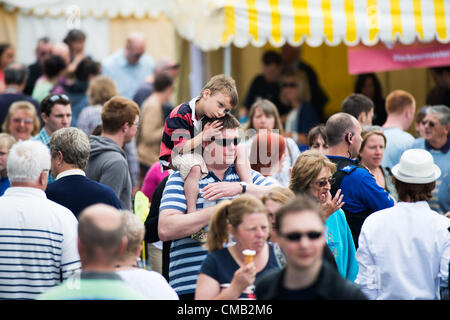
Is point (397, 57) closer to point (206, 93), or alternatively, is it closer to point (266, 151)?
point (266, 151)

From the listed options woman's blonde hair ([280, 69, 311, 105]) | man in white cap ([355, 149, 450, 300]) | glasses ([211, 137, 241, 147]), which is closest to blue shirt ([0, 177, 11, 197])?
glasses ([211, 137, 241, 147])

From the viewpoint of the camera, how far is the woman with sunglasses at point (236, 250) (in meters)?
3.70

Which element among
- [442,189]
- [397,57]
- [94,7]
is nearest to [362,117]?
[442,189]

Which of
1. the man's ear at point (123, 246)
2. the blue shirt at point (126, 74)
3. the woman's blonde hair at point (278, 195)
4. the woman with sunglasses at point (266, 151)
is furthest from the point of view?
the blue shirt at point (126, 74)

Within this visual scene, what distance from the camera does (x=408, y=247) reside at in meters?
4.26

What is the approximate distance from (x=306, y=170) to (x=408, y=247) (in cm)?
84

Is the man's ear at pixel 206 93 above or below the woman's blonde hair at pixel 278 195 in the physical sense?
above

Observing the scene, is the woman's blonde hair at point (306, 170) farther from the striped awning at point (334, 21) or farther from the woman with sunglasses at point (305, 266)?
the striped awning at point (334, 21)

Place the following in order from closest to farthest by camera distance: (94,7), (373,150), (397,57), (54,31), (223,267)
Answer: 1. (223,267)
2. (373,150)
3. (397,57)
4. (94,7)
5. (54,31)

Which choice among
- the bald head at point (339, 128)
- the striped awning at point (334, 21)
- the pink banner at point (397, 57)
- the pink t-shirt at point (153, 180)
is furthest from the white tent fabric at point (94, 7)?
the bald head at point (339, 128)

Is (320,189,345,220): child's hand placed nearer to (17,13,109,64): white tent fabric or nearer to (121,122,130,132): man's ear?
(121,122,130,132): man's ear

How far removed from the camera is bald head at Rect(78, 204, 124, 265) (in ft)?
10.4

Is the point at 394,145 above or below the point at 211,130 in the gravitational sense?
above

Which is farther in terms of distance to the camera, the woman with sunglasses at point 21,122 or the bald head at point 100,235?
the woman with sunglasses at point 21,122
